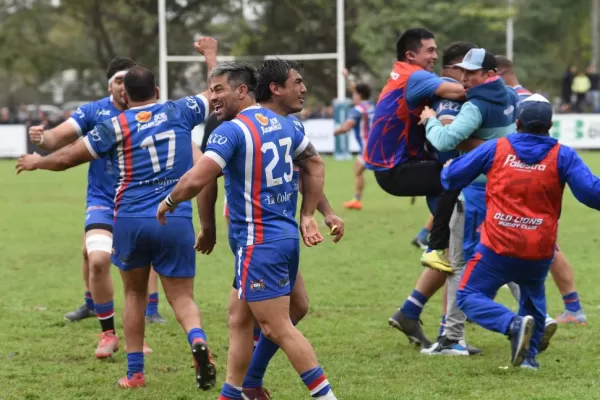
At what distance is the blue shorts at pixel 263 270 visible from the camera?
5.77m

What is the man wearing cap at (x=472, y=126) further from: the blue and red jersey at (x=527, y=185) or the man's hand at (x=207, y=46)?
the man's hand at (x=207, y=46)

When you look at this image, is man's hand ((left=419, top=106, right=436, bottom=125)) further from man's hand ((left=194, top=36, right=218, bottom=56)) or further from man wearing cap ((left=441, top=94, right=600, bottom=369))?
man's hand ((left=194, top=36, right=218, bottom=56))

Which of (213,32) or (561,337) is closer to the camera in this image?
(561,337)

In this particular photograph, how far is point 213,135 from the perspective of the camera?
18.8ft

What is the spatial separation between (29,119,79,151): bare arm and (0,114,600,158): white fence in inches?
884

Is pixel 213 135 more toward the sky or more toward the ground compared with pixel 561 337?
more toward the sky

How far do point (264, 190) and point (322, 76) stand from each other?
34120 millimetres

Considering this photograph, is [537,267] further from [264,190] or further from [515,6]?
[515,6]

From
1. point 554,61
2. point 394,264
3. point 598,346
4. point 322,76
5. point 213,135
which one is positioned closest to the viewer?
point 213,135

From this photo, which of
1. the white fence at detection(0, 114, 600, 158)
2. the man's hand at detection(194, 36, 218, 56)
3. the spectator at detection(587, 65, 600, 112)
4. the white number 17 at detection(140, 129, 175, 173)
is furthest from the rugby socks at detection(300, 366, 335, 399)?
the spectator at detection(587, 65, 600, 112)

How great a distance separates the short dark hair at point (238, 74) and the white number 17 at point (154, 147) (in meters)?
0.88

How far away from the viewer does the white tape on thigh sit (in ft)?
26.6

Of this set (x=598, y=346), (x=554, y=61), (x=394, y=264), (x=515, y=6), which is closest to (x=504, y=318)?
(x=598, y=346)

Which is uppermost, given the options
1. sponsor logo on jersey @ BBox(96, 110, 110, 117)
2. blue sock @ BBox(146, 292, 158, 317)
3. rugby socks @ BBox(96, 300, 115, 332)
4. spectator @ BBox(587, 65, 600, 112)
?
sponsor logo on jersey @ BBox(96, 110, 110, 117)
